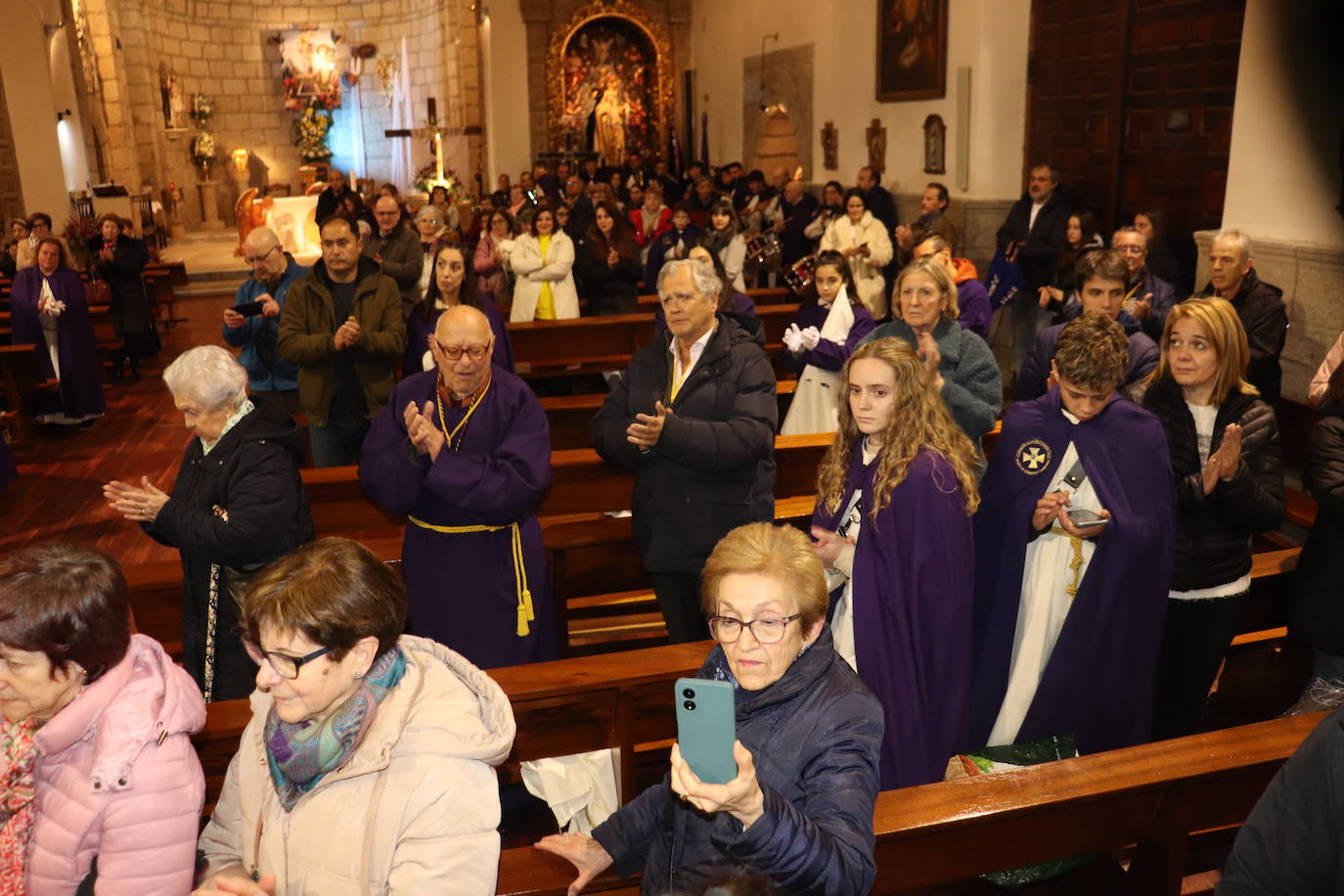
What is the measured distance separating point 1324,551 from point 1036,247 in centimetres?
554

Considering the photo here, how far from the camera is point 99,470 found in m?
7.80

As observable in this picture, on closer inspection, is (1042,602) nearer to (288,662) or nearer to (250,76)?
(288,662)

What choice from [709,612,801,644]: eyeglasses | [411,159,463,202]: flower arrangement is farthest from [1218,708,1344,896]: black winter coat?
[411,159,463,202]: flower arrangement

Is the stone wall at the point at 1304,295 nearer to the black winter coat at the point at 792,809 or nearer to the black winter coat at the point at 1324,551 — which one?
the black winter coat at the point at 1324,551

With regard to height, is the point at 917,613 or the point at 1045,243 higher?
the point at 1045,243

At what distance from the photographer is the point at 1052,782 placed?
244 cm

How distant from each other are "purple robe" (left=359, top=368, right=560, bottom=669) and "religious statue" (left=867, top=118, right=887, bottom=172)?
9.70 metres

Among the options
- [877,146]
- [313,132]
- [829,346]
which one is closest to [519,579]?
[829,346]

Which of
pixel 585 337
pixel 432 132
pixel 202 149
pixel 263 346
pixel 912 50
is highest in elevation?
pixel 912 50

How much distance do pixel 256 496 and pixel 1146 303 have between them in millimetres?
4480

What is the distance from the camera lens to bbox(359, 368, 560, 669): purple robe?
11.2 ft

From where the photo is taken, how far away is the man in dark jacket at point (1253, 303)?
5.29 metres

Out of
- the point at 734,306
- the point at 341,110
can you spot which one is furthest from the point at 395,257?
the point at 341,110

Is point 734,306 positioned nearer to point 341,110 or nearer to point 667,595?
point 667,595
